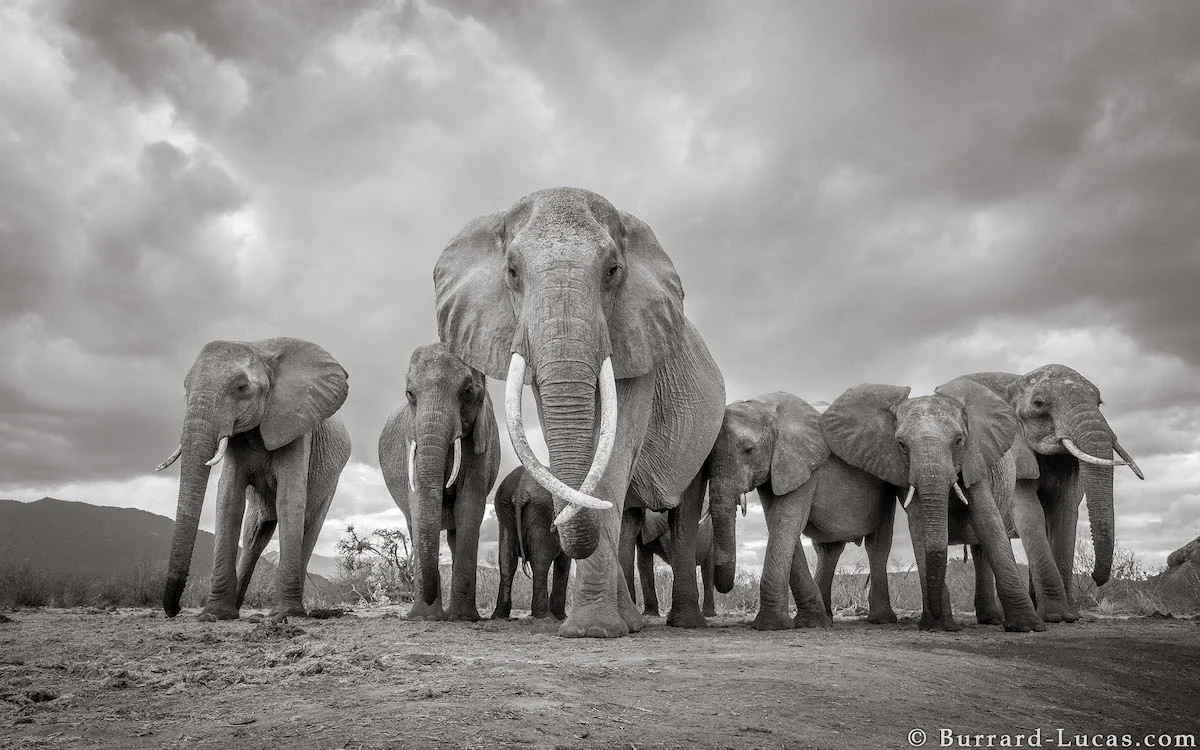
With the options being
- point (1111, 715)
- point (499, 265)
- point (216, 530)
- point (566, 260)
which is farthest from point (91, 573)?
point (1111, 715)

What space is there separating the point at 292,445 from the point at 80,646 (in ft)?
15.6

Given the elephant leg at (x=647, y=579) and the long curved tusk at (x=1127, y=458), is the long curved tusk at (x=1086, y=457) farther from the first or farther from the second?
the elephant leg at (x=647, y=579)

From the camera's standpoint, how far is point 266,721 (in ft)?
12.6

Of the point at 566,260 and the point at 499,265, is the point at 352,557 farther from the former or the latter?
the point at 566,260

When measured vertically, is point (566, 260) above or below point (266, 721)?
above

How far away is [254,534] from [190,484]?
127 inches

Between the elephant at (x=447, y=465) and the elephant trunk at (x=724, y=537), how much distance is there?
2855 millimetres

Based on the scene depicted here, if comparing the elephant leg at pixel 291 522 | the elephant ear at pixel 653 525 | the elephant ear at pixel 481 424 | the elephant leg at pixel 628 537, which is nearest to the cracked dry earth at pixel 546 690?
the elephant leg at pixel 291 522

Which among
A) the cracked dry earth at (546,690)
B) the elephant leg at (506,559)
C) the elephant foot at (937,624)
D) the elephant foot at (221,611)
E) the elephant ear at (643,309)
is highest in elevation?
the elephant ear at (643,309)

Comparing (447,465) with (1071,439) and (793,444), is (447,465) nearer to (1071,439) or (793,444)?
(793,444)

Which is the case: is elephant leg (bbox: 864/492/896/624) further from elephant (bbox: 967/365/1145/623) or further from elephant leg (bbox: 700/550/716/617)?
elephant leg (bbox: 700/550/716/617)

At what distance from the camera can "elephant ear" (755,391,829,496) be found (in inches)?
433

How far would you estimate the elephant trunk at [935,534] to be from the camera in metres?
9.79

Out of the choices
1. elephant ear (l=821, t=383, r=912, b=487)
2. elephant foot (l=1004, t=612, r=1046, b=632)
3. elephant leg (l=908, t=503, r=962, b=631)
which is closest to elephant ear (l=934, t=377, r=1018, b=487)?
elephant ear (l=821, t=383, r=912, b=487)
